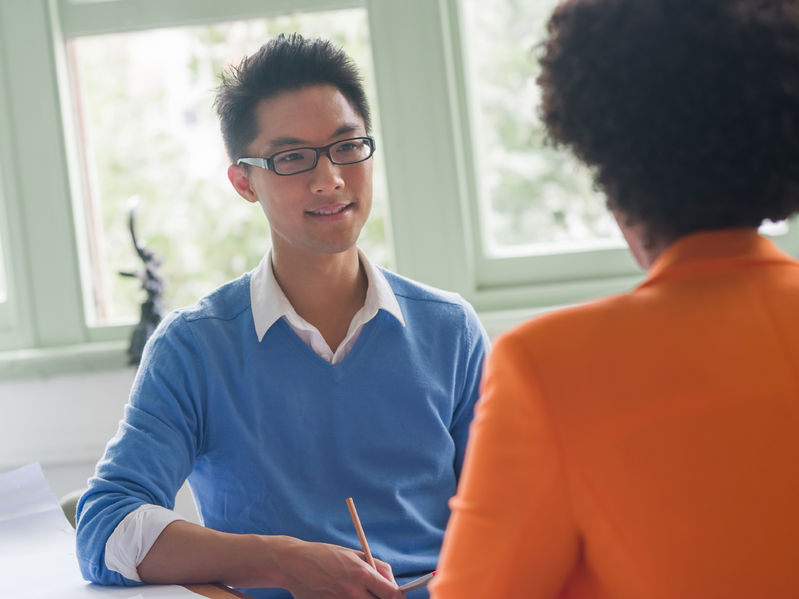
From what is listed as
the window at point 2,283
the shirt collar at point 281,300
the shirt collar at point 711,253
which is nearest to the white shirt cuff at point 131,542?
the shirt collar at point 281,300

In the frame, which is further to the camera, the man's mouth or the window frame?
the window frame

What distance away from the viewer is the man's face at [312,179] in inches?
59.5

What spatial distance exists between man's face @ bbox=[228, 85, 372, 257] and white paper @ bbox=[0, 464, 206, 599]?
58 centimetres

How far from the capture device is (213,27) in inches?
96.8

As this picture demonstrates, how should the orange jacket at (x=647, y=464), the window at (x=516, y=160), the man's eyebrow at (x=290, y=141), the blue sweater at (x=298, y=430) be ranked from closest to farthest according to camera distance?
the orange jacket at (x=647, y=464) → the blue sweater at (x=298, y=430) → the man's eyebrow at (x=290, y=141) → the window at (x=516, y=160)

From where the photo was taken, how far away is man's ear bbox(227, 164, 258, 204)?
1.60m

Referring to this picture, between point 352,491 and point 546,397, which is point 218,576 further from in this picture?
point 546,397

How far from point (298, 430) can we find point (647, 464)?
832mm

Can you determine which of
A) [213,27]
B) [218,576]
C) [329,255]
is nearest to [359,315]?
[329,255]

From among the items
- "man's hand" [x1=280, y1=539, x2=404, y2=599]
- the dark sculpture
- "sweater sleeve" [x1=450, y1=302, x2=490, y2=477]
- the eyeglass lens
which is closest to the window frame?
the dark sculpture

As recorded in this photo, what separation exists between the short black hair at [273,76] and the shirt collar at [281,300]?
0.23 m

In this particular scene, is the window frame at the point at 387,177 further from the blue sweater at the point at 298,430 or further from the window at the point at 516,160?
the blue sweater at the point at 298,430

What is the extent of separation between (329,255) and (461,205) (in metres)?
0.84

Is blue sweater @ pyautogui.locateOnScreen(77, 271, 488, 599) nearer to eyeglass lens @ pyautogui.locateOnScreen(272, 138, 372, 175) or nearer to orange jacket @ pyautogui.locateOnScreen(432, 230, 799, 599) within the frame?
eyeglass lens @ pyautogui.locateOnScreen(272, 138, 372, 175)
